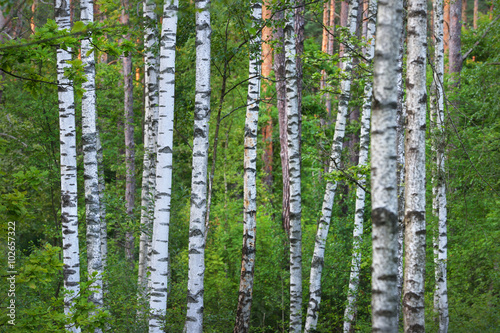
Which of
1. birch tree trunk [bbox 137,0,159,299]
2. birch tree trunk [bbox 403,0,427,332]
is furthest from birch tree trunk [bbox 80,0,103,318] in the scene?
birch tree trunk [bbox 403,0,427,332]

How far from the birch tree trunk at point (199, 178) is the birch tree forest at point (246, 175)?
0.06ft

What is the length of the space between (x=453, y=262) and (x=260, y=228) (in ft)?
16.9

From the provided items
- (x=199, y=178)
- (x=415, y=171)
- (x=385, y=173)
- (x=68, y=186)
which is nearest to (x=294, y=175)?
(x=199, y=178)

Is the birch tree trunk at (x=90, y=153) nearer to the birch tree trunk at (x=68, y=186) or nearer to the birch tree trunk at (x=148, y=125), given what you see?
the birch tree trunk at (x=68, y=186)

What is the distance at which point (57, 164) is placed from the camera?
12398mm

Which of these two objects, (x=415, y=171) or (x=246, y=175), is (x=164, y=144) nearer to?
(x=246, y=175)

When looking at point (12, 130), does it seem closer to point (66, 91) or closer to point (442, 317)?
point (66, 91)

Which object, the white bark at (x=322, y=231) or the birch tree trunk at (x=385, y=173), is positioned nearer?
the birch tree trunk at (x=385, y=173)

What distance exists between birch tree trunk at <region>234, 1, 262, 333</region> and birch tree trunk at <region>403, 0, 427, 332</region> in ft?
12.4

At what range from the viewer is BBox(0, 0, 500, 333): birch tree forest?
4035mm

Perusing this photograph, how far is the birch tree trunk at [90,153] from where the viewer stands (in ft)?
22.2

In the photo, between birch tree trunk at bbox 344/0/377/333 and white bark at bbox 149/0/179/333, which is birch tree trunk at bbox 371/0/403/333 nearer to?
white bark at bbox 149/0/179/333

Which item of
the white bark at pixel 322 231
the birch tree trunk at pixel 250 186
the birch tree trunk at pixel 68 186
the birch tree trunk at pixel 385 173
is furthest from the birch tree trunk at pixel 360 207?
the birch tree trunk at pixel 385 173

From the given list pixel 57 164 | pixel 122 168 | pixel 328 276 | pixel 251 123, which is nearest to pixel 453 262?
pixel 328 276
